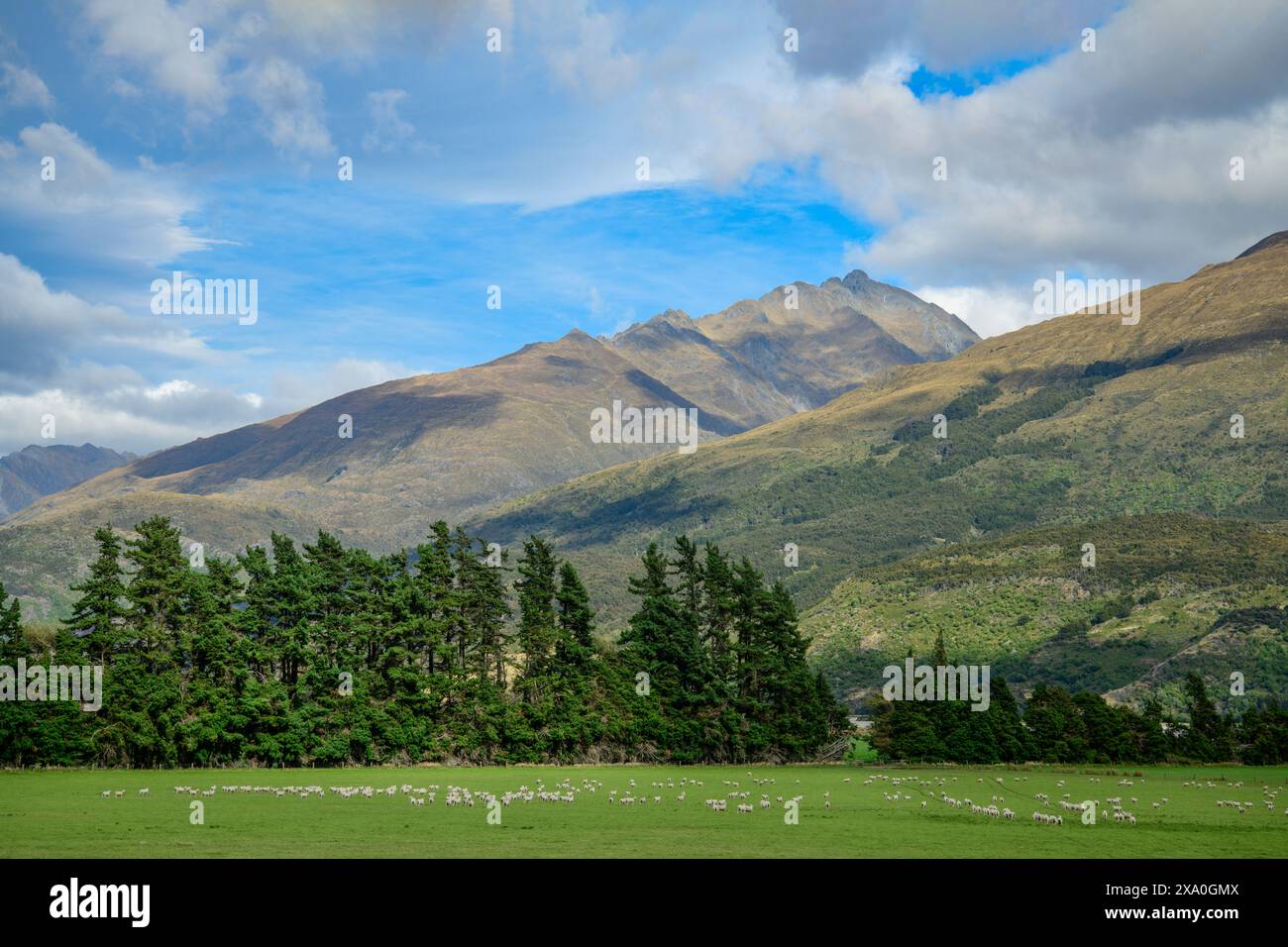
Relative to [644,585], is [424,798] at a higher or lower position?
lower

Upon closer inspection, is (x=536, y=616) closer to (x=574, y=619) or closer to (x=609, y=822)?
(x=574, y=619)

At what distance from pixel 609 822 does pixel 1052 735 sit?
198 ft

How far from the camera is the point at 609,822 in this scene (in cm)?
4866

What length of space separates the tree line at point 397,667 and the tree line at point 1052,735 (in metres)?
8.94

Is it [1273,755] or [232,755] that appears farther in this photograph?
[1273,755]

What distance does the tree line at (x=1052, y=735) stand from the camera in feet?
316

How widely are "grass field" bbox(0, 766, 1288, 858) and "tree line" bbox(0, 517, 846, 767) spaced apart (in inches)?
247

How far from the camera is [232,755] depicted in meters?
83.2

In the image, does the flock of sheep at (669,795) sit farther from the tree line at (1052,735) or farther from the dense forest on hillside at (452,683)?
the tree line at (1052,735)

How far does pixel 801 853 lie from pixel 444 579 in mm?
62894

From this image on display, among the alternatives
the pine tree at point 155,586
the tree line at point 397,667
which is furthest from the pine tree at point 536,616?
the pine tree at point 155,586

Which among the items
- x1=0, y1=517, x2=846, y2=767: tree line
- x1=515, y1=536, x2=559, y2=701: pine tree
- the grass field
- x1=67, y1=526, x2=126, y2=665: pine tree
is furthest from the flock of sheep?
x1=515, y1=536, x2=559, y2=701: pine tree
